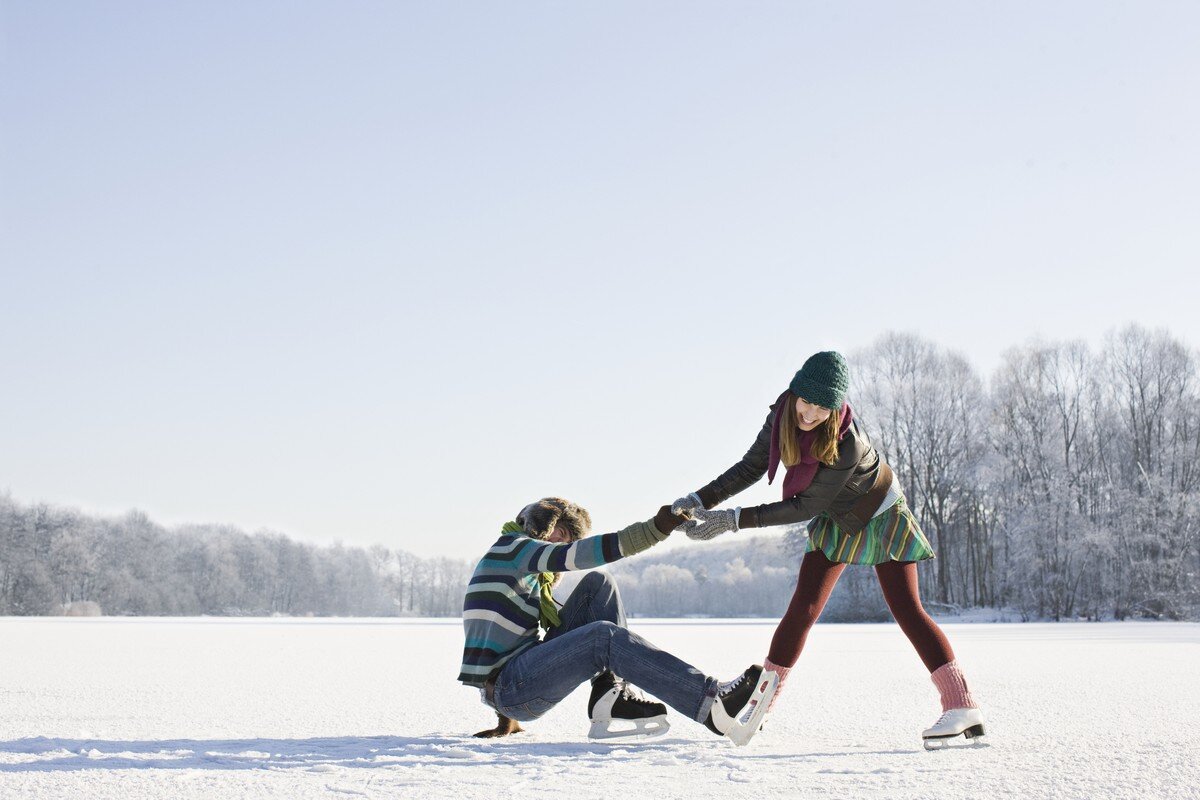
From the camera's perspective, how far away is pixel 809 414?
328 centimetres

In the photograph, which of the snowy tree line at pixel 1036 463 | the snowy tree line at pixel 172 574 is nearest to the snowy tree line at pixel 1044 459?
the snowy tree line at pixel 1036 463

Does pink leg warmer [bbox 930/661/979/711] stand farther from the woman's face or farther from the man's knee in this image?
the man's knee

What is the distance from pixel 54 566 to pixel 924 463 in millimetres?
34962

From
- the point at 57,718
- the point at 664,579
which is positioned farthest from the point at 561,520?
the point at 664,579

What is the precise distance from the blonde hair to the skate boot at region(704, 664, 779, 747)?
2.27 feet

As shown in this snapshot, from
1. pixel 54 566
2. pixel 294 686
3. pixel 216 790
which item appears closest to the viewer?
pixel 216 790

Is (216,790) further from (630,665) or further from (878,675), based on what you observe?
(878,675)

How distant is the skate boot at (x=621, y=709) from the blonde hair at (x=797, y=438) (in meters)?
0.91

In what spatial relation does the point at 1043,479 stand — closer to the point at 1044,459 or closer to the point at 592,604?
the point at 1044,459

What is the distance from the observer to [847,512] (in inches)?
135

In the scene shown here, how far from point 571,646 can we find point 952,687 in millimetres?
1307

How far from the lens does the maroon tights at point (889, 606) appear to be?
3436 millimetres

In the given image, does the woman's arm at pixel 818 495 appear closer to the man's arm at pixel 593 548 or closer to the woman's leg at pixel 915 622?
the man's arm at pixel 593 548

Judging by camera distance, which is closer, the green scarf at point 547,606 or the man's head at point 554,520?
the man's head at point 554,520
